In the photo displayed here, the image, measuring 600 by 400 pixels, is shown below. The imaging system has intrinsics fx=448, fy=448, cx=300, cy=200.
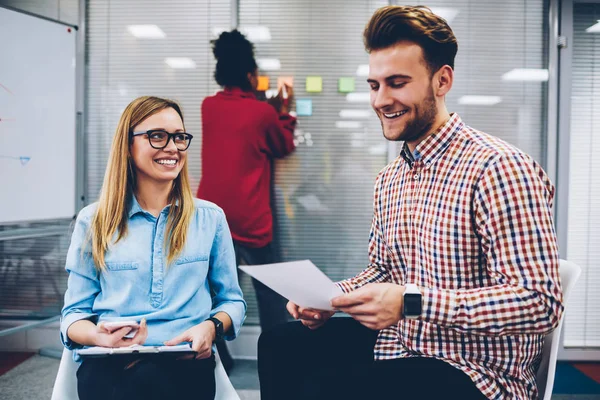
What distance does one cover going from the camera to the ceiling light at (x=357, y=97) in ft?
9.87

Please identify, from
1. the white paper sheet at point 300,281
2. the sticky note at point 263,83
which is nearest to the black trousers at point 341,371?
the white paper sheet at point 300,281

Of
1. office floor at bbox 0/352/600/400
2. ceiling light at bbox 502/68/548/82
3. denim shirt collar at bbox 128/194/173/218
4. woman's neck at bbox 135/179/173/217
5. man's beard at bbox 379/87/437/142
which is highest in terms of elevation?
ceiling light at bbox 502/68/548/82

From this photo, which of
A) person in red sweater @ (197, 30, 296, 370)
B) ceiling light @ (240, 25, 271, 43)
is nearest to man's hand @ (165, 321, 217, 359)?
person in red sweater @ (197, 30, 296, 370)

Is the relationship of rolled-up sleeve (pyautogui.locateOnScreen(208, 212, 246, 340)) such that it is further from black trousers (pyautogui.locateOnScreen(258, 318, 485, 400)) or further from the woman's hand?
the woman's hand

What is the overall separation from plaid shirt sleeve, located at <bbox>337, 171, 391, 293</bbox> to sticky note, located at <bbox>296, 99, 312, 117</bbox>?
1661mm

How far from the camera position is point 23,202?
8.66 ft

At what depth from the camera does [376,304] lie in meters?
0.96

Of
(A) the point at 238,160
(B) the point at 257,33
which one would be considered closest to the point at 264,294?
(A) the point at 238,160

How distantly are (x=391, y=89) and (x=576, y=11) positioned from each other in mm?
2599

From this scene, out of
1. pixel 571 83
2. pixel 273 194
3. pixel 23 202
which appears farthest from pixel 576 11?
pixel 23 202

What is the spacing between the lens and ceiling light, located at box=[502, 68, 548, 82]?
2996mm

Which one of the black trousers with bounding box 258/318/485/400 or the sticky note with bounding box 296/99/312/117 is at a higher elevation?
the sticky note with bounding box 296/99/312/117

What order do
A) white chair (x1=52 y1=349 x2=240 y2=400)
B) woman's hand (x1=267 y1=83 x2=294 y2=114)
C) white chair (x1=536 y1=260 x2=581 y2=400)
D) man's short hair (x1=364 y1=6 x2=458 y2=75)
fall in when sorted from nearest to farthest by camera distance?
1. white chair (x1=536 y1=260 x2=581 y2=400)
2. man's short hair (x1=364 y1=6 x2=458 y2=75)
3. white chair (x1=52 y1=349 x2=240 y2=400)
4. woman's hand (x1=267 y1=83 x2=294 y2=114)

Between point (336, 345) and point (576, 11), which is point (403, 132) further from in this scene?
point (576, 11)
